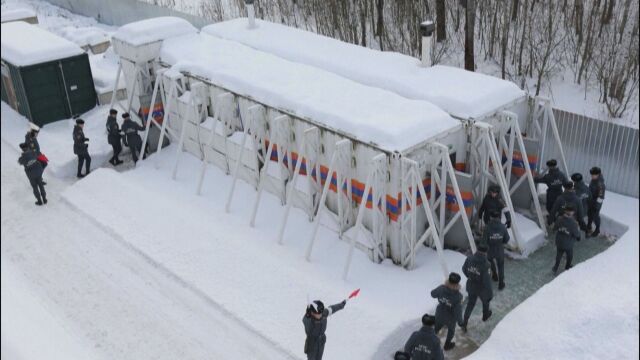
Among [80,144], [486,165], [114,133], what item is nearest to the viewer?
[486,165]

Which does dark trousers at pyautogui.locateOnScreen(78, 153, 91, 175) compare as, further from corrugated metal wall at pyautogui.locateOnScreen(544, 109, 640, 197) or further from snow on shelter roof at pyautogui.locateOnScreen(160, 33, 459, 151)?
corrugated metal wall at pyautogui.locateOnScreen(544, 109, 640, 197)

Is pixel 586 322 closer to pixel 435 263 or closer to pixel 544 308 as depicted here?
pixel 544 308

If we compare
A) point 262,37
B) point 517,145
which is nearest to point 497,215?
point 517,145

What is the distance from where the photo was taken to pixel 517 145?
11.4 m

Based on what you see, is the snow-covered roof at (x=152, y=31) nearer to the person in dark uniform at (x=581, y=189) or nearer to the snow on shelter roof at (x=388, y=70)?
the snow on shelter roof at (x=388, y=70)

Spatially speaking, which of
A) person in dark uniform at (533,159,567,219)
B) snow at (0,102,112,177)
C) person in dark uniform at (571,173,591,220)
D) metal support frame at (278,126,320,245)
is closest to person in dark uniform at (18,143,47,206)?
snow at (0,102,112,177)

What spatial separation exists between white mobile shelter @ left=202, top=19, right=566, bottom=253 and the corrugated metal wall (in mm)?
590

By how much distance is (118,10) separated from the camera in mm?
23703

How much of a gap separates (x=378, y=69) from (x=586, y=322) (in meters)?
6.12

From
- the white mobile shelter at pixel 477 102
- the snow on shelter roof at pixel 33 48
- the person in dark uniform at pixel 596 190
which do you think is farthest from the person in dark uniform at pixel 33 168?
the person in dark uniform at pixel 596 190

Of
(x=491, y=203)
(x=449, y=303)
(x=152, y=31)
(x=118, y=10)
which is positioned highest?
(x=152, y=31)

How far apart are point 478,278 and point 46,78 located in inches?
459

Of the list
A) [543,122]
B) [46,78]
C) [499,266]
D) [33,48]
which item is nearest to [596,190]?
[543,122]

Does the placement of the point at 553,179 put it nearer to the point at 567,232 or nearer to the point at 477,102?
the point at 567,232
